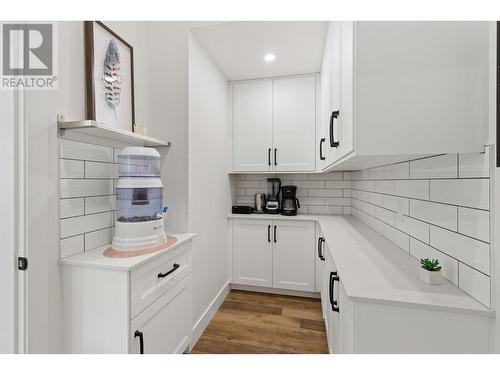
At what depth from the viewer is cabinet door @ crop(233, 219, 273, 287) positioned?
251 cm

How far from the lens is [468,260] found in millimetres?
812

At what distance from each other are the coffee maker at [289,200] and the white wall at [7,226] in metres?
2.14

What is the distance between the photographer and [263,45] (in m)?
1.91

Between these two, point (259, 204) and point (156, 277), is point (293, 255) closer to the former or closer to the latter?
point (259, 204)

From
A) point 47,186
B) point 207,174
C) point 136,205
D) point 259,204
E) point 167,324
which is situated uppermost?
point 207,174

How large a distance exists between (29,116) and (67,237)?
1.88ft

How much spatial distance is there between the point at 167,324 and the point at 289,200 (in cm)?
172

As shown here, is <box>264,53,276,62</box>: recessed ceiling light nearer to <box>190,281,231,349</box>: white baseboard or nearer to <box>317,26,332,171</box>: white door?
<box>317,26,332,171</box>: white door

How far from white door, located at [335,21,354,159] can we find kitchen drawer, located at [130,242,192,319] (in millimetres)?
1097

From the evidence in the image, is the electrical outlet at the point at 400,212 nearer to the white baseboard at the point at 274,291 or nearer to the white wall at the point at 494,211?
the white wall at the point at 494,211

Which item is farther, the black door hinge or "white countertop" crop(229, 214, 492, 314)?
the black door hinge

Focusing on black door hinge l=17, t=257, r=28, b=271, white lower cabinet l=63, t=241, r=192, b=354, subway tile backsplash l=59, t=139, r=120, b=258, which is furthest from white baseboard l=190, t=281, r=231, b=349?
black door hinge l=17, t=257, r=28, b=271

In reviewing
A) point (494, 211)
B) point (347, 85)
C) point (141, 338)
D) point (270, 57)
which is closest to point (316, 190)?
point (270, 57)

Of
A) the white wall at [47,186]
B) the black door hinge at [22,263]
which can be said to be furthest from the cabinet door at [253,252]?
the black door hinge at [22,263]
